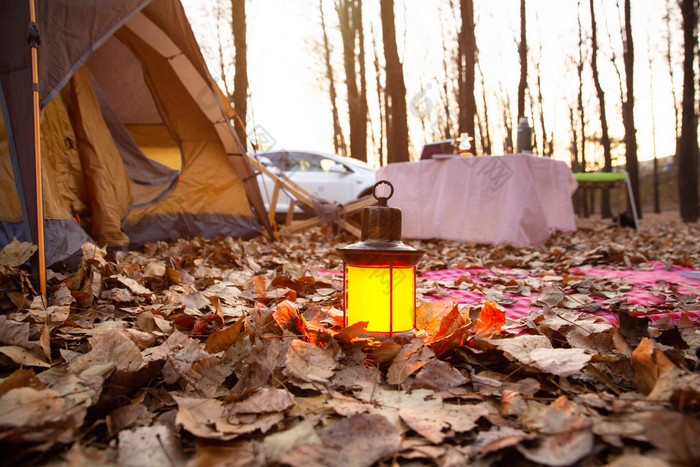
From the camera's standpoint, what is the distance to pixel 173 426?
93 cm

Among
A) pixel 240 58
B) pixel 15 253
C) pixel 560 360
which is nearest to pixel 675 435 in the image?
pixel 560 360

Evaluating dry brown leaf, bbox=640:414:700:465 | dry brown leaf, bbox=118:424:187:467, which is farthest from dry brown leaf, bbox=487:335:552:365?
dry brown leaf, bbox=118:424:187:467

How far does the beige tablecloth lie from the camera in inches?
193

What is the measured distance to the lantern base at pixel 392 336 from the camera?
4.31 feet

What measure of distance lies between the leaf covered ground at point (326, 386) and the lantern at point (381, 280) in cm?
8

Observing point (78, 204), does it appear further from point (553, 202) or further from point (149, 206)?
point (553, 202)

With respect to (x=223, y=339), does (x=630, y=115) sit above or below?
above

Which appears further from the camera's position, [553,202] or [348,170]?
[348,170]

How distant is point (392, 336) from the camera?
1.33 m

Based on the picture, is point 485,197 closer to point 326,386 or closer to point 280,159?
point 326,386

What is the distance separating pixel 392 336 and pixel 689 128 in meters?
11.7

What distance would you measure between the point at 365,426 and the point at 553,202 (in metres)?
5.47

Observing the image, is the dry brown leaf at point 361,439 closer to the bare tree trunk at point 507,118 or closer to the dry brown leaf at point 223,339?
the dry brown leaf at point 223,339

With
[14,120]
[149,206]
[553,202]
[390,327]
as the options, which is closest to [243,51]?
[149,206]
